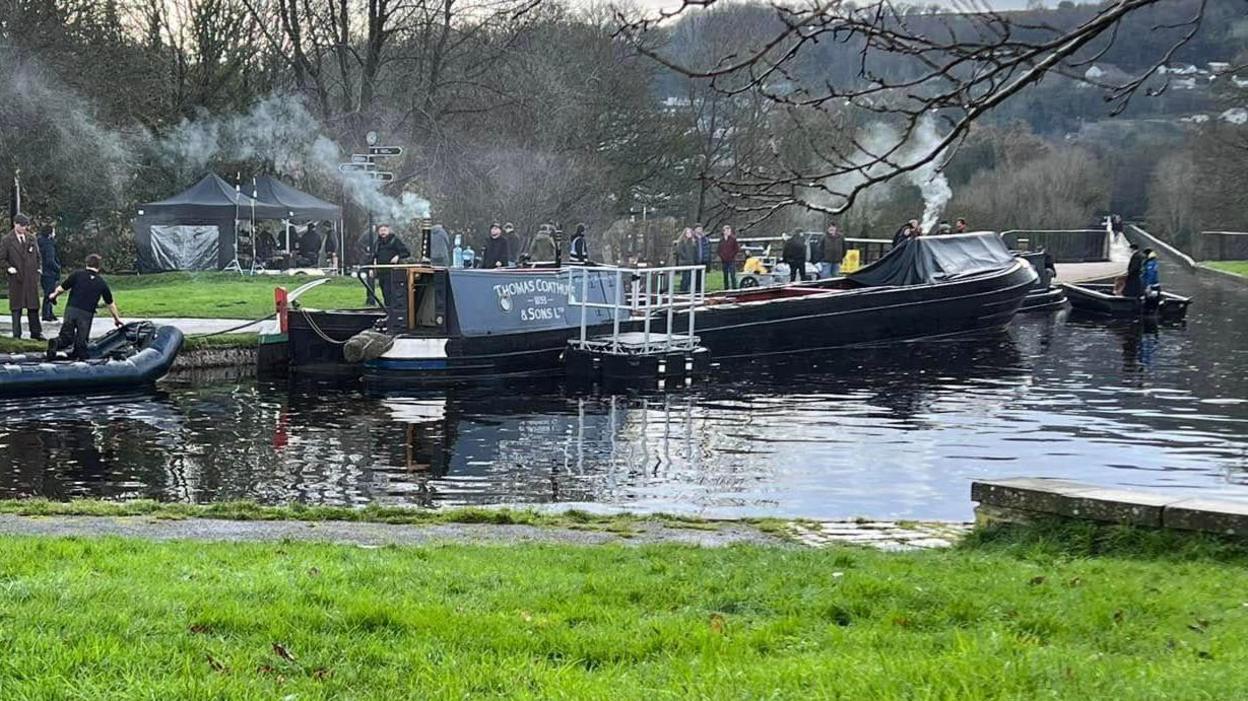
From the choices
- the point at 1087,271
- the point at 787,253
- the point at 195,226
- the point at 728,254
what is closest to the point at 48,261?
the point at 195,226

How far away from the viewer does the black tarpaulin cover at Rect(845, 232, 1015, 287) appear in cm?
2944

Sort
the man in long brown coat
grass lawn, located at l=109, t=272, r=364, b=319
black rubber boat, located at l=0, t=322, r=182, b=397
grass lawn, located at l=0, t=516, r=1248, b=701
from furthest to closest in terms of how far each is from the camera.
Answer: grass lawn, located at l=109, t=272, r=364, b=319, the man in long brown coat, black rubber boat, located at l=0, t=322, r=182, b=397, grass lawn, located at l=0, t=516, r=1248, b=701

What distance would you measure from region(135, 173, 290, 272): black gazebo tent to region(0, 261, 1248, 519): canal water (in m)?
16.4

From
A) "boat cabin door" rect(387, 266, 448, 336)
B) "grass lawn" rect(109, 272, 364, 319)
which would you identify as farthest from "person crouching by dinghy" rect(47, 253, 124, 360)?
"grass lawn" rect(109, 272, 364, 319)

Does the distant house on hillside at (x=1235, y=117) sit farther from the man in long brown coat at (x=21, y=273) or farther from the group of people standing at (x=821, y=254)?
the man in long brown coat at (x=21, y=273)

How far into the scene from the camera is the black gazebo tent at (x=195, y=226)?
37031mm

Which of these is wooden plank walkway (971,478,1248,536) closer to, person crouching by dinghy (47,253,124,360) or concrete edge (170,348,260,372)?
person crouching by dinghy (47,253,124,360)

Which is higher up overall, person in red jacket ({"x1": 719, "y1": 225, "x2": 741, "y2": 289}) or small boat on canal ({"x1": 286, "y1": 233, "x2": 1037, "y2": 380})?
person in red jacket ({"x1": 719, "y1": 225, "x2": 741, "y2": 289})

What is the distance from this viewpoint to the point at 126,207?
130ft

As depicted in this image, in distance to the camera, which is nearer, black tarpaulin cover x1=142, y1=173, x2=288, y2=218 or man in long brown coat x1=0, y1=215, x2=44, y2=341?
man in long brown coat x1=0, y1=215, x2=44, y2=341

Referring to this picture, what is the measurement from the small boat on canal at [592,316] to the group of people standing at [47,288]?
3.53 meters

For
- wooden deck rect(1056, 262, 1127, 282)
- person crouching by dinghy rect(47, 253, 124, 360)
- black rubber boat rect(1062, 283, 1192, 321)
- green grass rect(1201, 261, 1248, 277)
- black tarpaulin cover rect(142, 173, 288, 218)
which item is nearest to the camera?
person crouching by dinghy rect(47, 253, 124, 360)

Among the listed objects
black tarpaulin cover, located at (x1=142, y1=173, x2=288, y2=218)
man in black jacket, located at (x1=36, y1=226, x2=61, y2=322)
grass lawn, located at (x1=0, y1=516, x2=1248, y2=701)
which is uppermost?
black tarpaulin cover, located at (x1=142, y1=173, x2=288, y2=218)

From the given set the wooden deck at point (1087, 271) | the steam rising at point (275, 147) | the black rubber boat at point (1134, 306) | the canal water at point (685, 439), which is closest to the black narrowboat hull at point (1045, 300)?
the black rubber boat at point (1134, 306)
